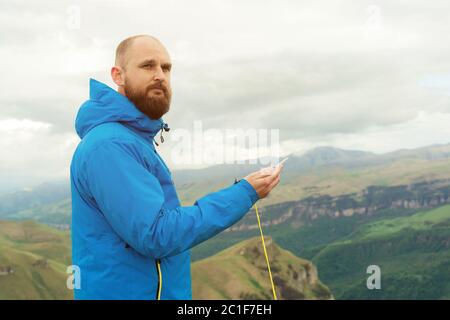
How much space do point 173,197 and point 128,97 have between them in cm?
95

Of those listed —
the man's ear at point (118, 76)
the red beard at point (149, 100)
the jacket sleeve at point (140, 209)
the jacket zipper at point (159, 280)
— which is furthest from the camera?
the man's ear at point (118, 76)

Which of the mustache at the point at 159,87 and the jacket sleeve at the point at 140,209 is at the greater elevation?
the mustache at the point at 159,87

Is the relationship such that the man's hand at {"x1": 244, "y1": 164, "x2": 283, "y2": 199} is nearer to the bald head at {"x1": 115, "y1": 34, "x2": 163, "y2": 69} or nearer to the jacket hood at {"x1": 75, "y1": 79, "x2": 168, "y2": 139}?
the jacket hood at {"x1": 75, "y1": 79, "x2": 168, "y2": 139}

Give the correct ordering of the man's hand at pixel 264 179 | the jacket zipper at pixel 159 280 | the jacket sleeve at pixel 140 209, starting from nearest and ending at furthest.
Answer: the jacket sleeve at pixel 140 209 → the jacket zipper at pixel 159 280 → the man's hand at pixel 264 179

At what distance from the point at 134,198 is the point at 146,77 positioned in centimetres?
119

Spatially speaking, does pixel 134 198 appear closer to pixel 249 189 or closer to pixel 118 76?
pixel 249 189

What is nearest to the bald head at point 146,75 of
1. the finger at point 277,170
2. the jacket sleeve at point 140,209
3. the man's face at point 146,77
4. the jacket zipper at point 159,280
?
the man's face at point 146,77

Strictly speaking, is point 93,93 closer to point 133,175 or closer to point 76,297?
point 133,175

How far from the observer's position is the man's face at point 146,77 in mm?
4590

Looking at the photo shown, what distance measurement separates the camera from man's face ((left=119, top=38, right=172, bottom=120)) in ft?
15.1

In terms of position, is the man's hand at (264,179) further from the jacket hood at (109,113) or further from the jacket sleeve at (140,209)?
the jacket hood at (109,113)

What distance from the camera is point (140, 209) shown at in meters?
3.93

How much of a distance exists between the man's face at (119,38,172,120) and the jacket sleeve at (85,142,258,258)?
61 centimetres

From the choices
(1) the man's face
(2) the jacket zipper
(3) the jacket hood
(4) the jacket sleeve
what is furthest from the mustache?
(2) the jacket zipper
